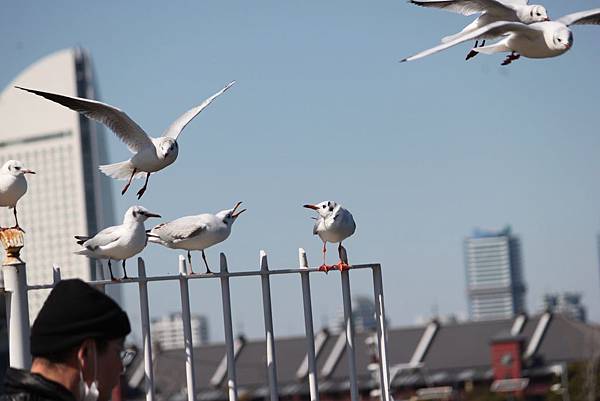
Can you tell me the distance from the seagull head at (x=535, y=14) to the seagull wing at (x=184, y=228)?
2.03 m

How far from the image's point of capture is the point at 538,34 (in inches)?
255

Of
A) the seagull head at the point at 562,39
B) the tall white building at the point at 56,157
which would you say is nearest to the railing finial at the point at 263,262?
the seagull head at the point at 562,39

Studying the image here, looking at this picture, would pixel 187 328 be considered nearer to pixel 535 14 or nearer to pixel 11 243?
pixel 11 243

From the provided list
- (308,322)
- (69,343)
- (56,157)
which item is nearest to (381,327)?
(308,322)

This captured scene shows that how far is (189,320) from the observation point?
226 inches

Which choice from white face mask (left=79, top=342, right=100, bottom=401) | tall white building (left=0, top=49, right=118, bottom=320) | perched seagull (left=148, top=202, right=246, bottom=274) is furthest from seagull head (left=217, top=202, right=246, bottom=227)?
tall white building (left=0, top=49, right=118, bottom=320)

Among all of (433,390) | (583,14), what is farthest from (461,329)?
(583,14)

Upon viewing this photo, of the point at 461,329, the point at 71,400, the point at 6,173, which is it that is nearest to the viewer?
the point at 71,400

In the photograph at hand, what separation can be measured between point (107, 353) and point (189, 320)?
221cm

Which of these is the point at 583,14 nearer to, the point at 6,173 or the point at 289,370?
the point at 6,173

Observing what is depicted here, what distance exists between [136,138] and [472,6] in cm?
191

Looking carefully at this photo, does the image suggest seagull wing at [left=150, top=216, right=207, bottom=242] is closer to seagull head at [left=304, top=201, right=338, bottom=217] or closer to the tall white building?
seagull head at [left=304, top=201, right=338, bottom=217]

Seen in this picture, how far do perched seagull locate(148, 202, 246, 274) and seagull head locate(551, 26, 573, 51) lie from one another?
5.35ft

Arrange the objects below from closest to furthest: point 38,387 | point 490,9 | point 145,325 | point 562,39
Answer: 1. point 38,387
2. point 145,325
3. point 562,39
4. point 490,9
